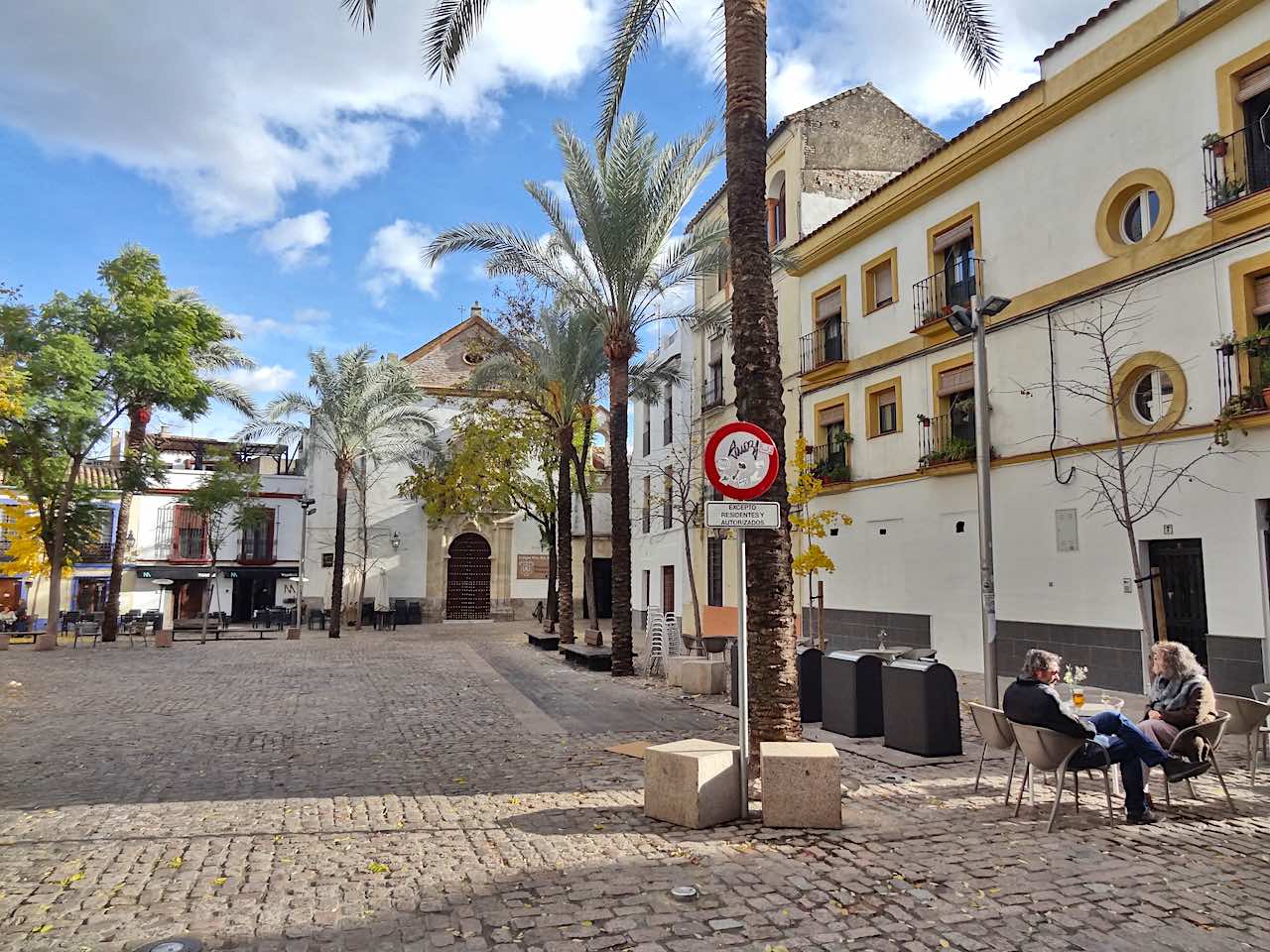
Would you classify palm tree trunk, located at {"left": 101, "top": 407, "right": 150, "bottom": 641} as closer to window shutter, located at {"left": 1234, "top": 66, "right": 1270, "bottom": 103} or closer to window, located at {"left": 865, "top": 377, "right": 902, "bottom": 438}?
window, located at {"left": 865, "top": 377, "right": 902, "bottom": 438}

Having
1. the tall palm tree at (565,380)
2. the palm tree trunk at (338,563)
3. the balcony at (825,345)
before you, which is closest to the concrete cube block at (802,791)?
the tall palm tree at (565,380)

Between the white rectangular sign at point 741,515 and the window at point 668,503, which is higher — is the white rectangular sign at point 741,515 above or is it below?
below

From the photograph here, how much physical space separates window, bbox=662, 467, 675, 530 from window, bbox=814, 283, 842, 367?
275 inches

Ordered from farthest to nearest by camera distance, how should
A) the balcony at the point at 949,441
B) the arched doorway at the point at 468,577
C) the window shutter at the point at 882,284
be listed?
the arched doorway at the point at 468,577
the window shutter at the point at 882,284
the balcony at the point at 949,441

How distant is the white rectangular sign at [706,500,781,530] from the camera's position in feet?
20.0

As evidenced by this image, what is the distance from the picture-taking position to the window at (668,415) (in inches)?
1210

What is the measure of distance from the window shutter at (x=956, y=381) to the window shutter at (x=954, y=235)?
2551mm

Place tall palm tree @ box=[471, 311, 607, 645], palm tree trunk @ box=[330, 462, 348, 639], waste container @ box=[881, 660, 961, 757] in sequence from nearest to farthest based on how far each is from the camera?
waste container @ box=[881, 660, 961, 757] < tall palm tree @ box=[471, 311, 607, 645] < palm tree trunk @ box=[330, 462, 348, 639]

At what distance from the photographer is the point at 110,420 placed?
22.8 metres

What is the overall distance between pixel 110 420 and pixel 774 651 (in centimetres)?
2163

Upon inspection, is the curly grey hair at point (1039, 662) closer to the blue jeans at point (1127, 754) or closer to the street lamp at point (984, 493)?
the blue jeans at point (1127, 754)

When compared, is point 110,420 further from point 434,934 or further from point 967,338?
point 434,934

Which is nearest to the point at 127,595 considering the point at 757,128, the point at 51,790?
the point at 51,790

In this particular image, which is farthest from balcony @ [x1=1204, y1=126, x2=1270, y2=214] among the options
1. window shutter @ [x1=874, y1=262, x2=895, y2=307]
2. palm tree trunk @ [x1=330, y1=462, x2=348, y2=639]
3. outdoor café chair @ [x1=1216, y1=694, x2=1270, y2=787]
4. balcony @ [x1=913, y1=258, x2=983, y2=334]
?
palm tree trunk @ [x1=330, y1=462, x2=348, y2=639]
